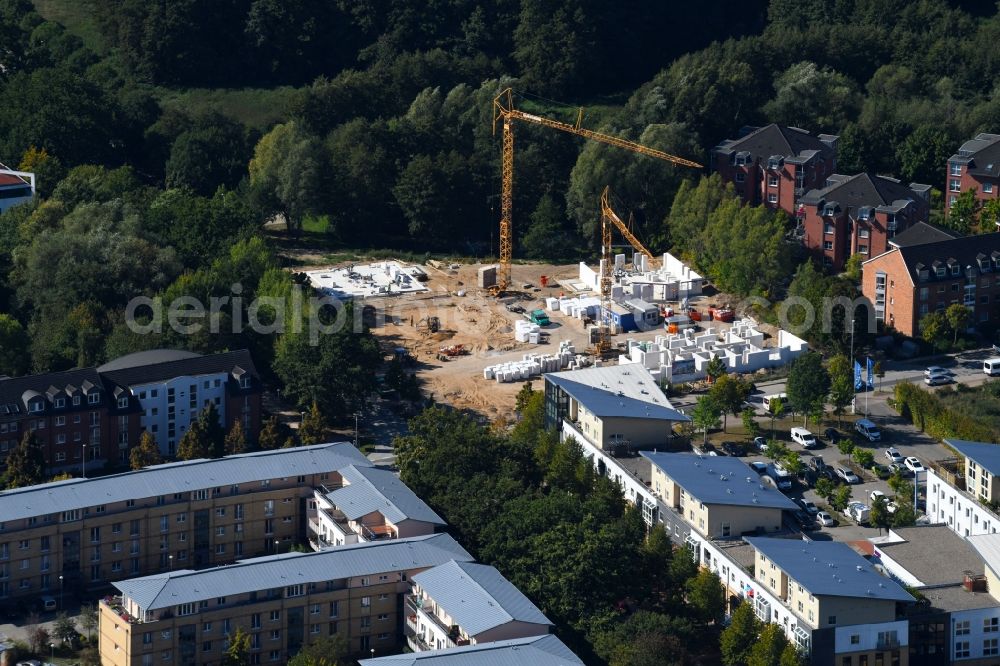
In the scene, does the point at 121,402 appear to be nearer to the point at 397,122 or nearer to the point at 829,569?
the point at 829,569

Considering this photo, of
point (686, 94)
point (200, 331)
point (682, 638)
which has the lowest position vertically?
point (682, 638)

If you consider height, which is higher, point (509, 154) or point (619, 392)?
point (509, 154)

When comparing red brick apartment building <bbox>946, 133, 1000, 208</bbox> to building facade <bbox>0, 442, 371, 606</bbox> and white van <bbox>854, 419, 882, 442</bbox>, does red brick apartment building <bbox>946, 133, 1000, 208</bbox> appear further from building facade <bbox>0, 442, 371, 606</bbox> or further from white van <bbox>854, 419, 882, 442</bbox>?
building facade <bbox>0, 442, 371, 606</bbox>

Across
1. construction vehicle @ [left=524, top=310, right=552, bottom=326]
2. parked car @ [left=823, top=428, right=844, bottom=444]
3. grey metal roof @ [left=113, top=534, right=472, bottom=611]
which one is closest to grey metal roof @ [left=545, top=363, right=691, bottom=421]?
parked car @ [left=823, top=428, right=844, bottom=444]

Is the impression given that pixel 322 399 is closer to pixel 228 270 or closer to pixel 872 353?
pixel 228 270

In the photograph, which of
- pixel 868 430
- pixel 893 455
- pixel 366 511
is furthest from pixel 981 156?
pixel 366 511

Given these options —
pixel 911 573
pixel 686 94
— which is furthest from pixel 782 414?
pixel 686 94

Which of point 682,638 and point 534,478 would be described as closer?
point 682,638
